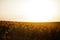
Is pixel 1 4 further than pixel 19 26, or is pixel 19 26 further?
pixel 1 4

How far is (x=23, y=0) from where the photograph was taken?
1626 millimetres

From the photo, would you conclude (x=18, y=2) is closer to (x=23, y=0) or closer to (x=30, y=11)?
(x=23, y=0)

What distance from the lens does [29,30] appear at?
1.47m

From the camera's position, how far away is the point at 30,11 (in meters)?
1.59

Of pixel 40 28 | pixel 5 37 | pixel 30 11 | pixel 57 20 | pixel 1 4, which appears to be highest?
pixel 1 4

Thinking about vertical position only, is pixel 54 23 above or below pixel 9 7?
below

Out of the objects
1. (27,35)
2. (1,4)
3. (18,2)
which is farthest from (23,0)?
(27,35)

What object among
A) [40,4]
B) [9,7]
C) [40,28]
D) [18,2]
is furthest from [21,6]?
[40,28]

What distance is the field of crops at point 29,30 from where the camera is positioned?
1.41 metres

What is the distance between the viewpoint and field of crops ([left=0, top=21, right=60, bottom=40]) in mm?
1410

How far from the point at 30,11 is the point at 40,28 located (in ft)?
1.18

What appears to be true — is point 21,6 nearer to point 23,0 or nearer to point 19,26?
point 23,0

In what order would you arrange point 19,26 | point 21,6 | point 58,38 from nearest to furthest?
1. point 58,38
2. point 19,26
3. point 21,6

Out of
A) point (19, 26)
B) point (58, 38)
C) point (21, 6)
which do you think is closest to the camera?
point (58, 38)
